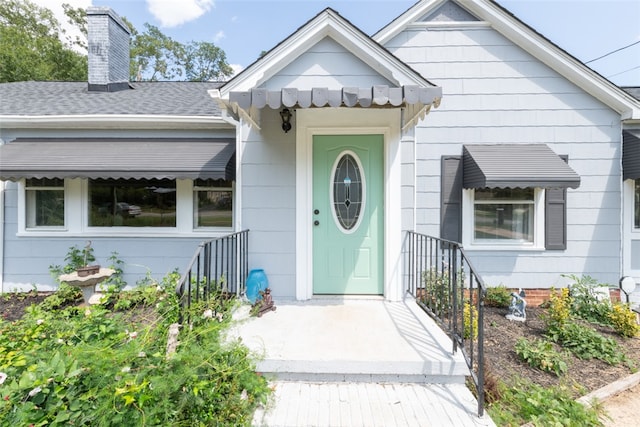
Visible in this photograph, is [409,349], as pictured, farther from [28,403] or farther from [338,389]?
[28,403]

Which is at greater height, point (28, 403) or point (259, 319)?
point (28, 403)

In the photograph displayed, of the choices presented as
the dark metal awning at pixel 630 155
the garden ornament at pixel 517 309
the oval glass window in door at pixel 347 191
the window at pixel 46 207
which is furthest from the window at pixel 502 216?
the window at pixel 46 207

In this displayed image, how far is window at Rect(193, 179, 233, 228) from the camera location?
4.69 metres

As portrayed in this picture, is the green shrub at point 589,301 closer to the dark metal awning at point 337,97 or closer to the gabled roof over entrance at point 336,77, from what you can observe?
the gabled roof over entrance at point 336,77

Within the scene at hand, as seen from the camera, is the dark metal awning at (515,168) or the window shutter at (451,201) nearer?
the dark metal awning at (515,168)

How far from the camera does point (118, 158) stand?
4.26 m

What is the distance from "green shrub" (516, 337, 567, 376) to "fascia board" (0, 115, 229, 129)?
4614mm

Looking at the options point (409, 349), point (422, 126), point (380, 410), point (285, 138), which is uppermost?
point (422, 126)

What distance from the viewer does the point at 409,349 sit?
99.5 inches

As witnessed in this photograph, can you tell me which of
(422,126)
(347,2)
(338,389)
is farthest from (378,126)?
(347,2)

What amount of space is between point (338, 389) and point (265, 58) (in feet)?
10.5

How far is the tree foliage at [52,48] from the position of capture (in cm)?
1434

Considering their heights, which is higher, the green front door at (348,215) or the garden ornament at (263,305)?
the green front door at (348,215)

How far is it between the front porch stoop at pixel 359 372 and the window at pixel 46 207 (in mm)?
3795
